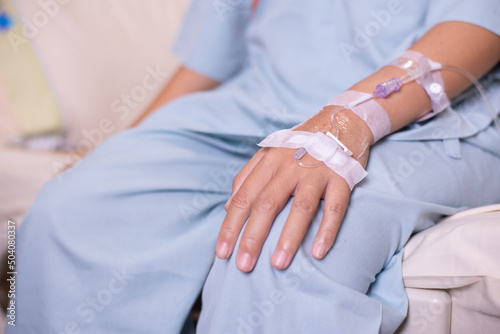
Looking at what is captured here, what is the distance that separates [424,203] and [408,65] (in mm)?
239

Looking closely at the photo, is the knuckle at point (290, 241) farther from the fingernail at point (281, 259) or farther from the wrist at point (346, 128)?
the wrist at point (346, 128)

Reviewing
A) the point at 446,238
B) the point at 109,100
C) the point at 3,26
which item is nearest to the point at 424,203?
the point at 446,238

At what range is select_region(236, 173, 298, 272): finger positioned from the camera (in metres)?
0.63

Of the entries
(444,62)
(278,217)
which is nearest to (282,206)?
(278,217)

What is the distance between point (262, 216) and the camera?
641 mm

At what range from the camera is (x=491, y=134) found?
2.79 ft

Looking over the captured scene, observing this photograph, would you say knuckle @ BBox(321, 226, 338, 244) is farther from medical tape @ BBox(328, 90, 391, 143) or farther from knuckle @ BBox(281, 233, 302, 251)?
medical tape @ BBox(328, 90, 391, 143)

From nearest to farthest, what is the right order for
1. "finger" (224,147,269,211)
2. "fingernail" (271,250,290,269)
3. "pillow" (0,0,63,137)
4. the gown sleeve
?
"fingernail" (271,250,290,269), "finger" (224,147,269,211), the gown sleeve, "pillow" (0,0,63,137)

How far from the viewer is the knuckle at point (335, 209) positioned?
64 centimetres

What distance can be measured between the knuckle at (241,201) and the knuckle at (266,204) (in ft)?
0.08

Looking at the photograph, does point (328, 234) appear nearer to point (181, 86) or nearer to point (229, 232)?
point (229, 232)

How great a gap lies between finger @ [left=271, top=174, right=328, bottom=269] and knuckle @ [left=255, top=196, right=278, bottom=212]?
0.09 feet

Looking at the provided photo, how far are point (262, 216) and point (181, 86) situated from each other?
664 millimetres

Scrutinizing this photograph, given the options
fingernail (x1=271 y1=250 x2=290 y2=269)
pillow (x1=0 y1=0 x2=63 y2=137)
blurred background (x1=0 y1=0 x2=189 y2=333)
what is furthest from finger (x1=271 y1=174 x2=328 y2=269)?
pillow (x1=0 y1=0 x2=63 y2=137)
